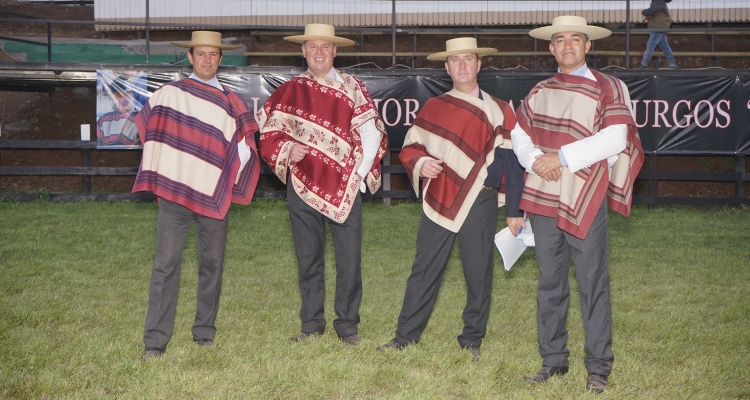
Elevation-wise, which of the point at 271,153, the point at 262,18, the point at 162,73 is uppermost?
the point at 262,18

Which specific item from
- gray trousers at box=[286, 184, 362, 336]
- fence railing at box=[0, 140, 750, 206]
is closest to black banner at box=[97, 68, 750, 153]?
fence railing at box=[0, 140, 750, 206]

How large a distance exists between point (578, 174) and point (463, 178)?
0.79m

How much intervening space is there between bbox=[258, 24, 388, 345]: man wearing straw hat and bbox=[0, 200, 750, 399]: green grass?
→ 433 millimetres

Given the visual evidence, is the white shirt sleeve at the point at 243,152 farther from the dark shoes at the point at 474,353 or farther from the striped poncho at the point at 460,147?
the dark shoes at the point at 474,353

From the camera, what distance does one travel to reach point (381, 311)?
6742 mm

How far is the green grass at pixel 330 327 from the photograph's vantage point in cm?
469

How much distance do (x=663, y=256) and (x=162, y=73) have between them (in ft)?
26.6

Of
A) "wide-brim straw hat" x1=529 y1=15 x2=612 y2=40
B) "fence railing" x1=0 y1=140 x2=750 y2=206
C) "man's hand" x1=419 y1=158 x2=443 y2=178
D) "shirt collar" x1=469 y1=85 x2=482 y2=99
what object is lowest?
"fence railing" x1=0 y1=140 x2=750 y2=206

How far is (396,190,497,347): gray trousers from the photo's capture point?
5.18 meters

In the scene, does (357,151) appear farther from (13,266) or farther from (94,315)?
(13,266)

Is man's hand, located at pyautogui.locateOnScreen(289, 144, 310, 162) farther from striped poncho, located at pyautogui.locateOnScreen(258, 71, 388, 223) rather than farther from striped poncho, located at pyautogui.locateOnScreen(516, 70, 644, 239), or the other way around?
striped poncho, located at pyautogui.locateOnScreen(516, 70, 644, 239)

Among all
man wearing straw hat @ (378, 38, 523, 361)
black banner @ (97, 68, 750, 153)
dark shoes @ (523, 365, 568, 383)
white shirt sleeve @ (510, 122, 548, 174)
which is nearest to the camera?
white shirt sleeve @ (510, 122, 548, 174)

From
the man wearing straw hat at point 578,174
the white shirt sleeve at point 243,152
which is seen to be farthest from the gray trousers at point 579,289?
the white shirt sleeve at point 243,152

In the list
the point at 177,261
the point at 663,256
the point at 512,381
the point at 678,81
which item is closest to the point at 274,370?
the point at 177,261
